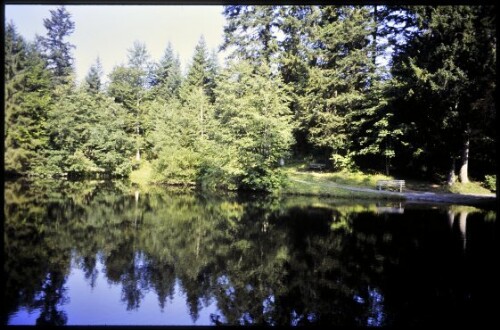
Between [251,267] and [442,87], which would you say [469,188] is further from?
[251,267]

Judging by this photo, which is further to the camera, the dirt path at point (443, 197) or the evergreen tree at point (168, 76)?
the evergreen tree at point (168, 76)

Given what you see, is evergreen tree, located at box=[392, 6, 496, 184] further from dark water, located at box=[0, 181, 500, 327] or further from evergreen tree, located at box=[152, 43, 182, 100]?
evergreen tree, located at box=[152, 43, 182, 100]

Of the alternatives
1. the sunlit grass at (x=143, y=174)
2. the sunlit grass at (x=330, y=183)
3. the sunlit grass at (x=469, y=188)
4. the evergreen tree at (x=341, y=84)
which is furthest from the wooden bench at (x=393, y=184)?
the sunlit grass at (x=143, y=174)

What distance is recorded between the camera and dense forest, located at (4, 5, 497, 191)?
56.2ft

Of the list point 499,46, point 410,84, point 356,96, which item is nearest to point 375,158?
point 356,96

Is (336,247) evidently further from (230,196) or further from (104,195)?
(104,195)

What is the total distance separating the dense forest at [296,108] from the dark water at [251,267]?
4432 mm

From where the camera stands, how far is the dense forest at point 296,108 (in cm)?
1714

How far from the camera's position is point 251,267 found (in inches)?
320

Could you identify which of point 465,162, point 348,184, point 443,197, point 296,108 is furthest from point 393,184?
point 296,108

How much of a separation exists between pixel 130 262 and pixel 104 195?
1124cm

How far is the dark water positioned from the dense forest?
4432 mm

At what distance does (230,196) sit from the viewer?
19.5 m

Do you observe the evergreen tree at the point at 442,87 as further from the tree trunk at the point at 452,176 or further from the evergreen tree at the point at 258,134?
the evergreen tree at the point at 258,134
